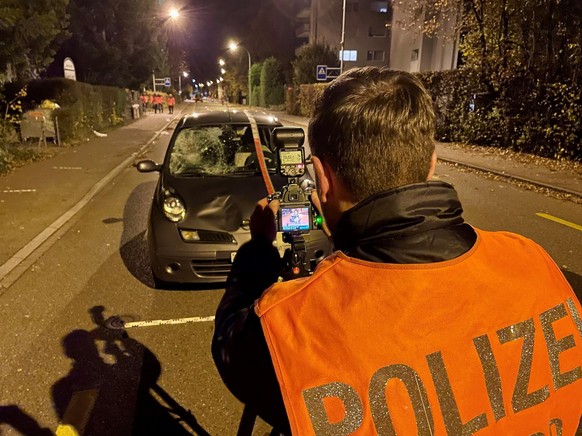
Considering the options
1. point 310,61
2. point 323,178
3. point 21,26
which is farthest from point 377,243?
point 310,61

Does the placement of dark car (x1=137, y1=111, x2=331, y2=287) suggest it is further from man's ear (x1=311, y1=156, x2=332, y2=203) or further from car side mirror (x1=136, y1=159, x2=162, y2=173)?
man's ear (x1=311, y1=156, x2=332, y2=203)

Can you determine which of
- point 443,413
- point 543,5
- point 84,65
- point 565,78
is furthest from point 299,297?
point 84,65

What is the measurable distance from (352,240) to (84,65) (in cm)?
2882

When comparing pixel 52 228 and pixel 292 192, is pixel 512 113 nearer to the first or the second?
pixel 52 228

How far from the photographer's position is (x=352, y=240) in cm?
106

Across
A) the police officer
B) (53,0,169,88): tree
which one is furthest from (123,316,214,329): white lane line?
(53,0,169,88): tree

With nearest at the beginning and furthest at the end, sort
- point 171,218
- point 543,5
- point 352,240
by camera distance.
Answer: point 352,240 → point 171,218 → point 543,5

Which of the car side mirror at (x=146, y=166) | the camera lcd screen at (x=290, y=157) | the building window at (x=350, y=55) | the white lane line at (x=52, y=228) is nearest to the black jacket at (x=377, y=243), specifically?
the camera lcd screen at (x=290, y=157)

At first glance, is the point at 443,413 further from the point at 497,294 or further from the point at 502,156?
the point at 502,156

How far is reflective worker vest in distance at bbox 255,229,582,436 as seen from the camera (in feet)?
3.04

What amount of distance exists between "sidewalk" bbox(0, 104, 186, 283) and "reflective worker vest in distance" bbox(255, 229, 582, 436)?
5159 mm

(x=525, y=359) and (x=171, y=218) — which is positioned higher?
(x=525, y=359)

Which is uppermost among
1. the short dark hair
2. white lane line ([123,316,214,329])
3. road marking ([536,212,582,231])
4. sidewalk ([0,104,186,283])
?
the short dark hair

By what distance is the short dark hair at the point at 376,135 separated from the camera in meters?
1.08
